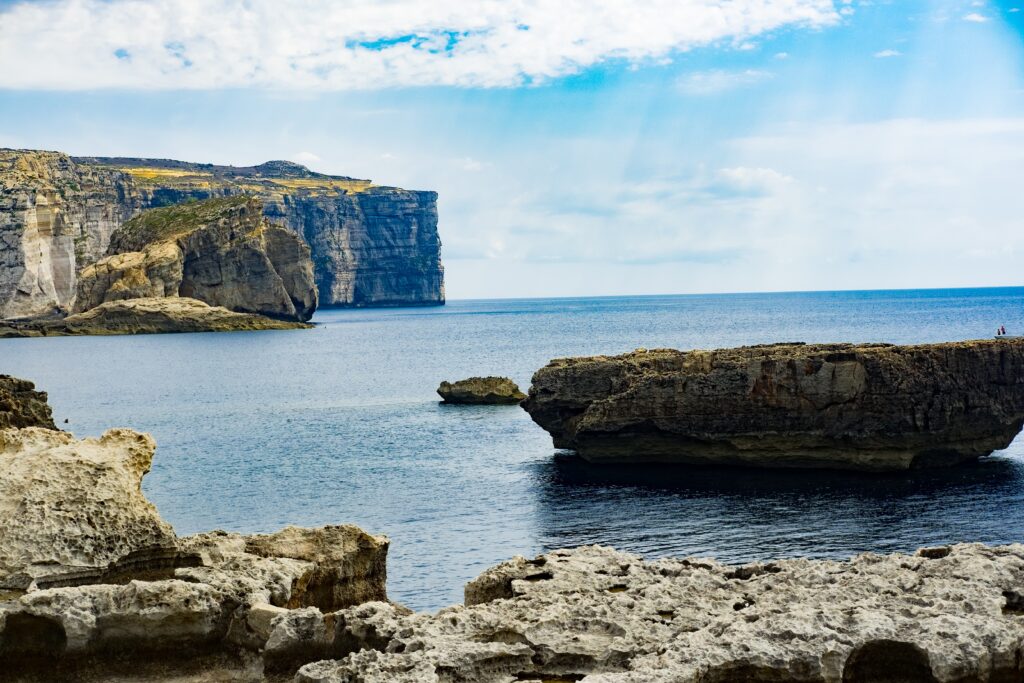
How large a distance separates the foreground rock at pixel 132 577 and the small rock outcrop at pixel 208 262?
15701 cm

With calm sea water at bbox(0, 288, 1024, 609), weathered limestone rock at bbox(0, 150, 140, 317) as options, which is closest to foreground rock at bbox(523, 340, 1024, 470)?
calm sea water at bbox(0, 288, 1024, 609)

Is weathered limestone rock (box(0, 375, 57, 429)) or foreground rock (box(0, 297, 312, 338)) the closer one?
weathered limestone rock (box(0, 375, 57, 429))

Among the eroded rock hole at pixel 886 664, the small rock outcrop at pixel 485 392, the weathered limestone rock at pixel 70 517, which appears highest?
the weathered limestone rock at pixel 70 517

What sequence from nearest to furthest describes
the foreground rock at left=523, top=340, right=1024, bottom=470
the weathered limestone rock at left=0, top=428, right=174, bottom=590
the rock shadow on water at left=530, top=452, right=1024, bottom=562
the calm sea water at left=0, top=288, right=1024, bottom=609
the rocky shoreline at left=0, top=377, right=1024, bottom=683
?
the rocky shoreline at left=0, top=377, right=1024, bottom=683 → the weathered limestone rock at left=0, top=428, right=174, bottom=590 → the rock shadow on water at left=530, top=452, right=1024, bottom=562 → the calm sea water at left=0, top=288, right=1024, bottom=609 → the foreground rock at left=523, top=340, right=1024, bottom=470

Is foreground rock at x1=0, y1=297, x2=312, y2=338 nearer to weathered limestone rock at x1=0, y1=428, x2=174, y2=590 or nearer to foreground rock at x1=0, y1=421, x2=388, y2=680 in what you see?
foreground rock at x1=0, y1=421, x2=388, y2=680

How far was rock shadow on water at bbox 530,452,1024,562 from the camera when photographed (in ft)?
103

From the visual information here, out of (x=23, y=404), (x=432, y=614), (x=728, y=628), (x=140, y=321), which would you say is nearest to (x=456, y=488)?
(x=23, y=404)

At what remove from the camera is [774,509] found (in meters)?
35.8

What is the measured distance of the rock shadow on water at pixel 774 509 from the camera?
3153 centimetres

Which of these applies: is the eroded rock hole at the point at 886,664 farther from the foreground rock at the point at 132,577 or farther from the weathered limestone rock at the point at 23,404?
the weathered limestone rock at the point at 23,404

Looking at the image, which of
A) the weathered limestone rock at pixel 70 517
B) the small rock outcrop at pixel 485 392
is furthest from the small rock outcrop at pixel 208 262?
the weathered limestone rock at pixel 70 517

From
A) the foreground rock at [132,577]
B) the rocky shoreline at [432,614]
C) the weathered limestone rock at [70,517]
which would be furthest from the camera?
the weathered limestone rock at [70,517]

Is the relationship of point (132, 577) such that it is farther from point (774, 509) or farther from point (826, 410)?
point (826, 410)

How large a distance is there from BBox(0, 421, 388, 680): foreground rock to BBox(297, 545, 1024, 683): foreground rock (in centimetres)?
159
